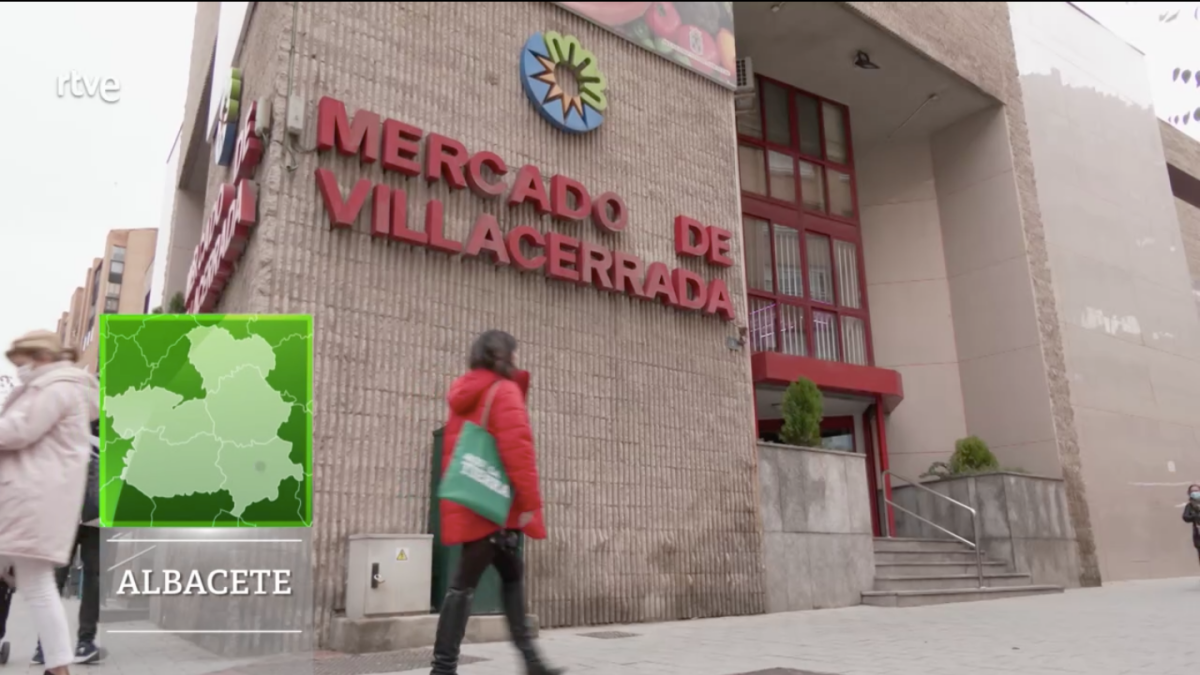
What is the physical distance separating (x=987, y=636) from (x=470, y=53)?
22.4 ft

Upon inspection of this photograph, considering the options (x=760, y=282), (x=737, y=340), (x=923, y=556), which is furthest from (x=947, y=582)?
(x=760, y=282)

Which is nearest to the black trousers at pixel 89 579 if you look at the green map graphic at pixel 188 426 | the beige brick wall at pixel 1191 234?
the green map graphic at pixel 188 426

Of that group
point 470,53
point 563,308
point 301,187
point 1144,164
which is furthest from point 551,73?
point 1144,164

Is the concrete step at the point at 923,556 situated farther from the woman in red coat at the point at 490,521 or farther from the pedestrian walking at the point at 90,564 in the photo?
the pedestrian walking at the point at 90,564

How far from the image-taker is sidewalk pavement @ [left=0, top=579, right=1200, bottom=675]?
4.71 m

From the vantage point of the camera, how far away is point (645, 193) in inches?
370

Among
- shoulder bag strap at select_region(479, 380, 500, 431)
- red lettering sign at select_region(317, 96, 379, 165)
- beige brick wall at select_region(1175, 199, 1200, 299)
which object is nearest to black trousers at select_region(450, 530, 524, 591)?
shoulder bag strap at select_region(479, 380, 500, 431)

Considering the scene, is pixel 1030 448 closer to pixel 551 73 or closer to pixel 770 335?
pixel 770 335

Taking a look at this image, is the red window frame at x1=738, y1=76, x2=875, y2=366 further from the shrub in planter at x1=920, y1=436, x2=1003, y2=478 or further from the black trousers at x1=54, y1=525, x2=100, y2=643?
the black trousers at x1=54, y1=525, x2=100, y2=643

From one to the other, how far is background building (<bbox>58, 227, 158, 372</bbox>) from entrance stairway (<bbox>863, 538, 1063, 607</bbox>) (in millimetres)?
8104

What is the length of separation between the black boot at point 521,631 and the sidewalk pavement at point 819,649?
1123mm

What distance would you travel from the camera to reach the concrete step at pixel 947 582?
9.95 metres

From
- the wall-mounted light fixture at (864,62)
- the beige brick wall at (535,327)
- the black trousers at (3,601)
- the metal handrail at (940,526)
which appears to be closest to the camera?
the black trousers at (3,601)

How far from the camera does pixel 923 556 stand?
37.8 feet
